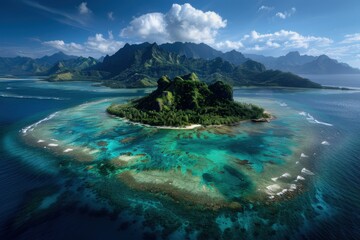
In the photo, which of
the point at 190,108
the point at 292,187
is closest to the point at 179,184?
Answer: the point at 292,187

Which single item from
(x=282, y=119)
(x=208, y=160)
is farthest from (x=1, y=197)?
(x=282, y=119)

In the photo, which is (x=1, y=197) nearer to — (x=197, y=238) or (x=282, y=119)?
(x=197, y=238)

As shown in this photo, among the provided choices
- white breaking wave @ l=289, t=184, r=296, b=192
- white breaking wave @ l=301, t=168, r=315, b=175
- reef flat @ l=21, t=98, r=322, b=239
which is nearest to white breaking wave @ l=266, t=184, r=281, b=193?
reef flat @ l=21, t=98, r=322, b=239

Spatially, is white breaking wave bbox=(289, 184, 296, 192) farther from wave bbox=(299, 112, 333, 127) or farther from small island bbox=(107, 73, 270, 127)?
wave bbox=(299, 112, 333, 127)

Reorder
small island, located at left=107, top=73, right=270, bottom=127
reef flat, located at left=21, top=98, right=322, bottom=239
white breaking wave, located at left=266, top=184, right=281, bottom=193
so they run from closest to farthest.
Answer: reef flat, located at left=21, top=98, right=322, bottom=239, white breaking wave, located at left=266, top=184, right=281, bottom=193, small island, located at left=107, top=73, right=270, bottom=127

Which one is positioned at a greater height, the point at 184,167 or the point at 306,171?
the point at 306,171

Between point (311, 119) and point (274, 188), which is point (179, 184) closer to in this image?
point (274, 188)
